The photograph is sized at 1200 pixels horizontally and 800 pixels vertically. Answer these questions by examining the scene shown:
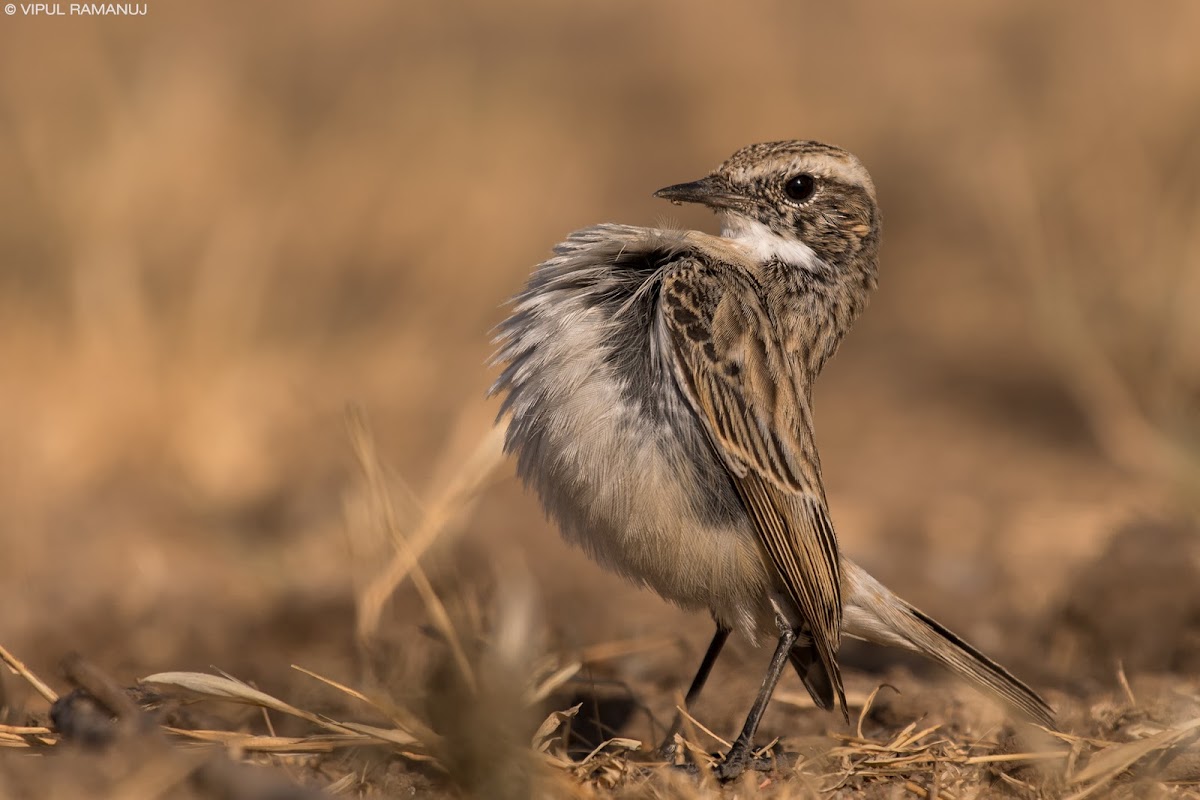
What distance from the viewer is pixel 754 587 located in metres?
5.34

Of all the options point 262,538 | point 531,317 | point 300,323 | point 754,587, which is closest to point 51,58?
point 300,323

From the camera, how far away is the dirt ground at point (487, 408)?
5.04m

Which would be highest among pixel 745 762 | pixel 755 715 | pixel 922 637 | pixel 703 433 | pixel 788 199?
pixel 788 199

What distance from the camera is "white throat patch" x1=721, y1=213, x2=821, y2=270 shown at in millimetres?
5898

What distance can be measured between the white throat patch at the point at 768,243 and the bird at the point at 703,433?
2 centimetres

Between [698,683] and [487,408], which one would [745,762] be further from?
[487,408]

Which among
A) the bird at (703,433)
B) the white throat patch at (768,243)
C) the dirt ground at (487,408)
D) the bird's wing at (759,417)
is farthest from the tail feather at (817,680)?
the white throat patch at (768,243)

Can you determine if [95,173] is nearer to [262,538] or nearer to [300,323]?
[300,323]

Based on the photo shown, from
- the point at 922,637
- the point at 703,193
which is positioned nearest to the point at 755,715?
the point at 922,637

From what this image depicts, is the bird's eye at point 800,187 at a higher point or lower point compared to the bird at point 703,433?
higher

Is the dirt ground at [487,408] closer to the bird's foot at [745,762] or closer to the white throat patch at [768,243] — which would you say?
the bird's foot at [745,762]

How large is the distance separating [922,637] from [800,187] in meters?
1.98

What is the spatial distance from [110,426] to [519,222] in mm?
4861

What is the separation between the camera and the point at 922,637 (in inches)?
223
